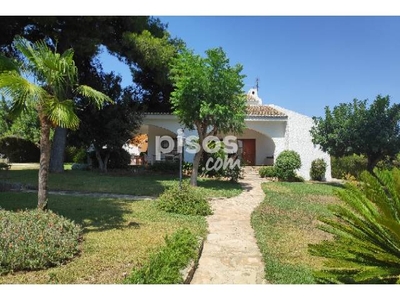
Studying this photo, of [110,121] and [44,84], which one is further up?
[110,121]

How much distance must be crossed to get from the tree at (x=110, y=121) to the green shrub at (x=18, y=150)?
1153cm

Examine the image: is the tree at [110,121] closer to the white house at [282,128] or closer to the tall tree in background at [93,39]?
the tall tree in background at [93,39]

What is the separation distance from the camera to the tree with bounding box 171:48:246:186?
1339 cm

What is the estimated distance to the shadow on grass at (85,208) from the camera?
7.58 metres

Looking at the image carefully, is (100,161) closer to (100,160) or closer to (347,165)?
(100,160)

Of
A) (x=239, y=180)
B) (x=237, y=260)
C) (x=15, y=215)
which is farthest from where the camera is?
(x=239, y=180)

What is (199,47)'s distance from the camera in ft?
44.6

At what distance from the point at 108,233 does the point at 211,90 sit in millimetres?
8209

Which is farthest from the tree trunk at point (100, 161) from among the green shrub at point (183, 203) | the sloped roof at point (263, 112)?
the green shrub at point (183, 203)

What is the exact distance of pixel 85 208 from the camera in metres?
9.15

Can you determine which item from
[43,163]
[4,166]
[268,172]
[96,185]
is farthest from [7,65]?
[268,172]
